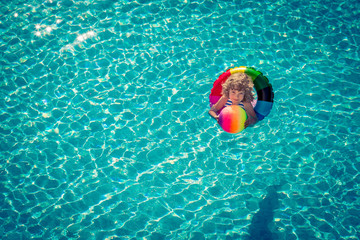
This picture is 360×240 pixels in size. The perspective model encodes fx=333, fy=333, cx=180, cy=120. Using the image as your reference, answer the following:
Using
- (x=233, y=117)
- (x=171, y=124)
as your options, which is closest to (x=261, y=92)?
(x=233, y=117)

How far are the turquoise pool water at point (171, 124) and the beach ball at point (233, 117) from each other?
30.8 inches

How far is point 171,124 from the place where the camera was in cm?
614

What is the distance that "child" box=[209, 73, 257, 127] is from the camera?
17.2 ft

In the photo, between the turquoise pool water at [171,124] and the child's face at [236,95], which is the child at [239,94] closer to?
the child's face at [236,95]

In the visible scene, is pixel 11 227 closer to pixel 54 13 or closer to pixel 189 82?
pixel 189 82

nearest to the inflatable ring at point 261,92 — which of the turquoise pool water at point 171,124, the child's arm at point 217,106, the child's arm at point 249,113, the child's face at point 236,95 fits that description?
the child's arm at point 249,113

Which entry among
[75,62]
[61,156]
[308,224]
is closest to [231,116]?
[308,224]

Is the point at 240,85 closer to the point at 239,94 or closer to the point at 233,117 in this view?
the point at 239,94

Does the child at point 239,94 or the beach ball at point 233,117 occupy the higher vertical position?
the child at point 239,94

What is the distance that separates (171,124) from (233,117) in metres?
1.40

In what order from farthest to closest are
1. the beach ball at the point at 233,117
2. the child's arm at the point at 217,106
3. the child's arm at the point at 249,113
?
the child's arm at the point at 217,106 → the child's arm at the point at 249,113 → the beach ball at the point at 233,117

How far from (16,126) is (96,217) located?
2348 millimetres

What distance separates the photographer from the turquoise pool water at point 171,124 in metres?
5.25

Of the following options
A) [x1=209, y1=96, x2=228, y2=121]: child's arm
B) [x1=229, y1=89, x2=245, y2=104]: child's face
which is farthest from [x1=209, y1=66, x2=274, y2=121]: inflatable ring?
[x1=209, y1=96, x2=228, y2=121]: child's arm
